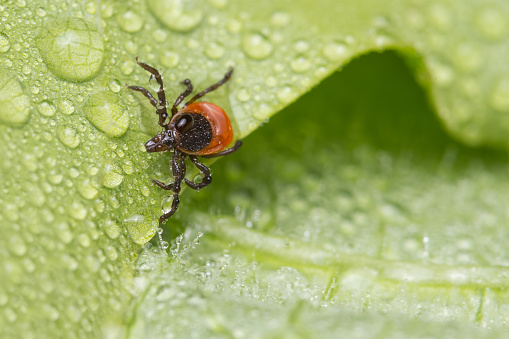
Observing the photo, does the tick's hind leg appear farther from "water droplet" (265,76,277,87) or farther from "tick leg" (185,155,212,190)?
"water droplet" (265,76,277,87)

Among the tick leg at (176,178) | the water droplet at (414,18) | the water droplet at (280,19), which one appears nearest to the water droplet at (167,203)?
the tick leg at (176,178)

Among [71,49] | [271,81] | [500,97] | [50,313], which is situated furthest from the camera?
[500,97]

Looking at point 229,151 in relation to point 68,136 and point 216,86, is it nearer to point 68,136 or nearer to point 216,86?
point 216,86

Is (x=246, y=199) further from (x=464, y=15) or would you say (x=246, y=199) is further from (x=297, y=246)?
(x=464, y=15)

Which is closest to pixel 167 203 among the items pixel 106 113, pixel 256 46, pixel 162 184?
pixel 162 184

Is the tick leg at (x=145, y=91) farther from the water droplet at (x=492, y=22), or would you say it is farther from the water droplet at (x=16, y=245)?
the water droplet at (x=492, y=22)

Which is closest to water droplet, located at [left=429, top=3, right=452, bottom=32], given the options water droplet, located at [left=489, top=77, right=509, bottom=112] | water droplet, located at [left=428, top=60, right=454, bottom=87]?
water droplet, located at [left=428, top=60, right=454, bottom=87]
